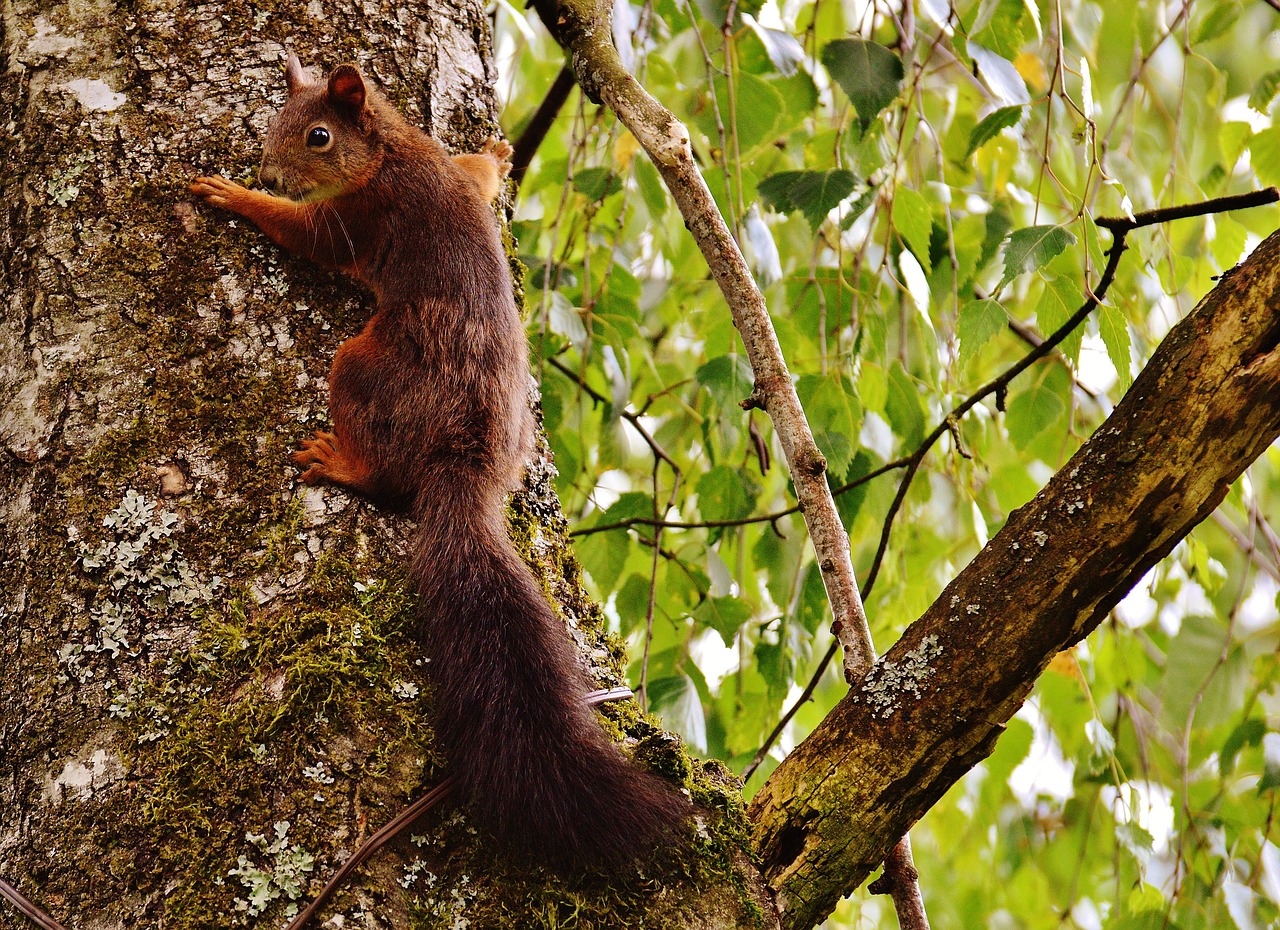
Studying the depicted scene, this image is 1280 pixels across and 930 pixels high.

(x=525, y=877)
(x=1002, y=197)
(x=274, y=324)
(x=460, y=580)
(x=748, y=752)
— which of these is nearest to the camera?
(x=525, y=877)

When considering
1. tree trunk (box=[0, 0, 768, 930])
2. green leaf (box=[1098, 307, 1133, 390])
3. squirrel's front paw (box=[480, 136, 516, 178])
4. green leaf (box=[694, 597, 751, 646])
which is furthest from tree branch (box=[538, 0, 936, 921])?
green leaf (box=[694, 597, 751, 646])

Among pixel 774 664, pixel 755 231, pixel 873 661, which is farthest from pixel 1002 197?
pixel 873 661

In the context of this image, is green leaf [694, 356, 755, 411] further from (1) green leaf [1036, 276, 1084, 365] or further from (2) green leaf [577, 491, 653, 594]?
(1) green leaf [1036, 276, 1084, 365]

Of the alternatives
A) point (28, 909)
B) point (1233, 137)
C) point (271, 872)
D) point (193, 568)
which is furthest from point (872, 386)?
point (28, 909)

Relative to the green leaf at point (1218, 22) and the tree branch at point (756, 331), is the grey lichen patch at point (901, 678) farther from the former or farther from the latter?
the green leaf at point (1218, 22)

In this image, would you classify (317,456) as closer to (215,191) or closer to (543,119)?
(215,191)

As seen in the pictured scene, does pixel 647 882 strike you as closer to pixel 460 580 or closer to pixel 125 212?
pixel 460 580

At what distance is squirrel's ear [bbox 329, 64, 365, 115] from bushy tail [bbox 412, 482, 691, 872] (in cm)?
78

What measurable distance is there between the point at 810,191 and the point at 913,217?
8.0 inches

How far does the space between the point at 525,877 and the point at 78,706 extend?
524mm

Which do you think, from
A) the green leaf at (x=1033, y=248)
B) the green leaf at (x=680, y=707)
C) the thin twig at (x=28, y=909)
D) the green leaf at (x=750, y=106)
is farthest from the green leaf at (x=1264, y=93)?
the thin twig at (x=28, y=909)

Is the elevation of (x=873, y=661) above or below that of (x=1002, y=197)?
below

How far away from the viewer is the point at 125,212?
1.46 meters

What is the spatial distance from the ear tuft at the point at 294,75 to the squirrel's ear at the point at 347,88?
0.15 ft
